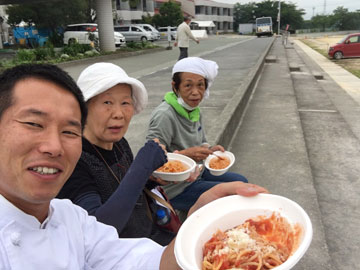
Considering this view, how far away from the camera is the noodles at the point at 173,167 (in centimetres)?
223

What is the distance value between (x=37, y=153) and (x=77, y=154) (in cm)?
15

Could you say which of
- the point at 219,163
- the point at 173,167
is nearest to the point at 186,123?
the point at 219,163

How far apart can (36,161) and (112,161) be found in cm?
90

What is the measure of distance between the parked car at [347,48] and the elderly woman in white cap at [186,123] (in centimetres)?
2133

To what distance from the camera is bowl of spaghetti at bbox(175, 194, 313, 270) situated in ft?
3.60

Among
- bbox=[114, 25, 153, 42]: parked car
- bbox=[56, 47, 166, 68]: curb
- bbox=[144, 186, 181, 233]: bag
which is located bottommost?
bbox=[144, 186, 181, 233]: bag

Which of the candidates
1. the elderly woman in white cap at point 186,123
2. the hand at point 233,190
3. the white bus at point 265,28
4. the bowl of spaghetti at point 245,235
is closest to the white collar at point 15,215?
the bowl of spaghetti at point 245,235

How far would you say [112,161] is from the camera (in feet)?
6.08

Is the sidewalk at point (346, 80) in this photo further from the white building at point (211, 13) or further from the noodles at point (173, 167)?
the white building at point (211, 13)

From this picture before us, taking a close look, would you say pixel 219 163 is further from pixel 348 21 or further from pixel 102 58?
pixel 348 21

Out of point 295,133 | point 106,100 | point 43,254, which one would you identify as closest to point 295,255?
point 43,254

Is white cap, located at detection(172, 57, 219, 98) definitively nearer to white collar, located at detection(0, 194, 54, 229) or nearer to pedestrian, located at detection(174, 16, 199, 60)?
white collar, located at detection(0, 194, 54, 229)

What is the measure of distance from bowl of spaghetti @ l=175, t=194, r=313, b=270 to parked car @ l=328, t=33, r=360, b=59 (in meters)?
22.7

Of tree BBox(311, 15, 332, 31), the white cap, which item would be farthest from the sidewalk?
tree BBox(311, 15, 332, 31)
